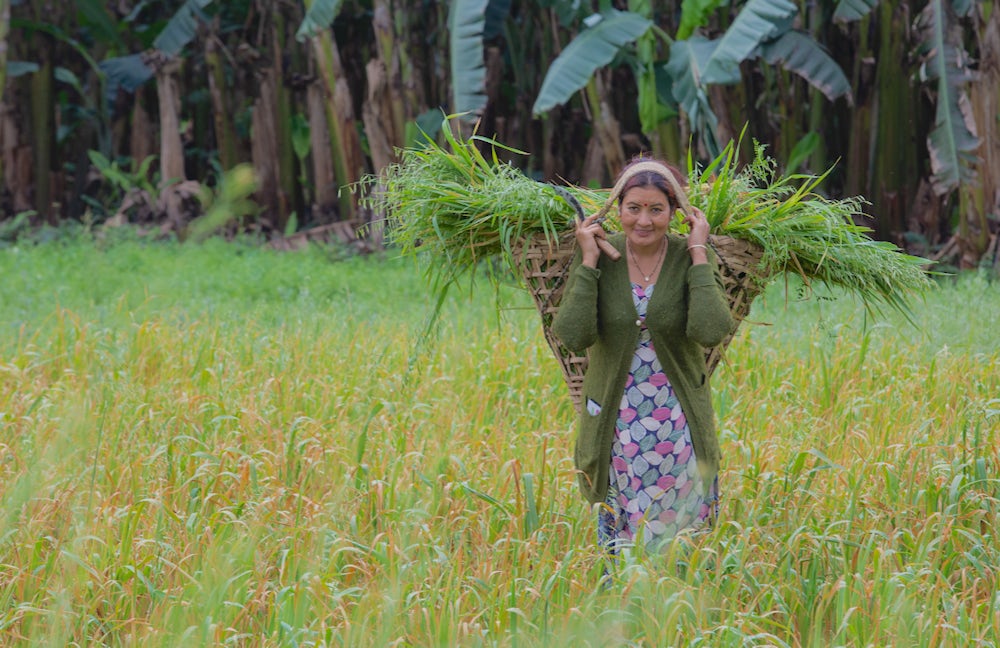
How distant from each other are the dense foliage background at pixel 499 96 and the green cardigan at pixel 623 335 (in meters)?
3.44

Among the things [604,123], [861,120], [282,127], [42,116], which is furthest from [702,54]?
[42,116]

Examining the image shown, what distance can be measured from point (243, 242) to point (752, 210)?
306 inches

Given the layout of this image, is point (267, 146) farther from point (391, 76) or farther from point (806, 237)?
point (806, 237)

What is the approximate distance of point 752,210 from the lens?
3100 millimetres

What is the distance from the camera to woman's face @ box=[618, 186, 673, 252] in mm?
2887

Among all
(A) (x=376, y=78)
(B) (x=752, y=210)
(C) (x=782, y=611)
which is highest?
(A) (x=376, y=78)

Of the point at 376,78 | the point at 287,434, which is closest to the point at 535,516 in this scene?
the point at 287,434

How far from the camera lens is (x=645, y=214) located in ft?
9.48

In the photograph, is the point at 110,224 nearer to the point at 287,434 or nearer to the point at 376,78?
the point at 376,78

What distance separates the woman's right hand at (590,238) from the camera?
9.52ft

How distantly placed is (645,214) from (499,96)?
8.89 metres

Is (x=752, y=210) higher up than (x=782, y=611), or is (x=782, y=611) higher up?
(x=752, y=210)

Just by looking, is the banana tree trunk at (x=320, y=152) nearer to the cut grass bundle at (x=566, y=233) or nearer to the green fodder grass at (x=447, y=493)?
the green fodder grass at (x=447, y=493)

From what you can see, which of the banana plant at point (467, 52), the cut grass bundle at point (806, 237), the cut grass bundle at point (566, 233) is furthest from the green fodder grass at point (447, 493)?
the banana plant at point (467, 52)
